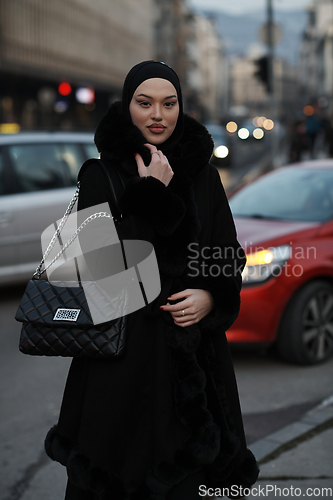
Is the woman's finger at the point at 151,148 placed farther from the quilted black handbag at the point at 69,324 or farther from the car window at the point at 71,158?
the car window at the point at 71,158

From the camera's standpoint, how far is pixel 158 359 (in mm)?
2062

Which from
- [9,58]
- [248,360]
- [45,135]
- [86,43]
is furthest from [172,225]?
[86,43]

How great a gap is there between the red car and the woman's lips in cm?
283

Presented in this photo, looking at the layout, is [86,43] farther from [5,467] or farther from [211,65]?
[211,65]

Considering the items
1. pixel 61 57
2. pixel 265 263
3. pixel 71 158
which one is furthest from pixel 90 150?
pixel 61 57

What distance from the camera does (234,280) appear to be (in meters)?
2.22

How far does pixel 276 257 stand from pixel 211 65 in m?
168

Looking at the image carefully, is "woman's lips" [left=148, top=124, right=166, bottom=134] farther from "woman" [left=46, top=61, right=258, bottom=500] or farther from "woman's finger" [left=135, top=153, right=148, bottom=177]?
"woman's finger" [left=135, top=153, right=148, bottom=177]

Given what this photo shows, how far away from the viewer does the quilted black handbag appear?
6.48 feet

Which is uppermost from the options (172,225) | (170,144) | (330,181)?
(170,144)

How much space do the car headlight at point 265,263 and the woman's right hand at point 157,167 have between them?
2.83 metres

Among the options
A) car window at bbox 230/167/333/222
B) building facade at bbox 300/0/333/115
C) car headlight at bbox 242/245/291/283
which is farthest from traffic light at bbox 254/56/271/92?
building facade at bbox 300/0/333/115

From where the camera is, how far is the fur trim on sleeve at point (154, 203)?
200 centimetres
